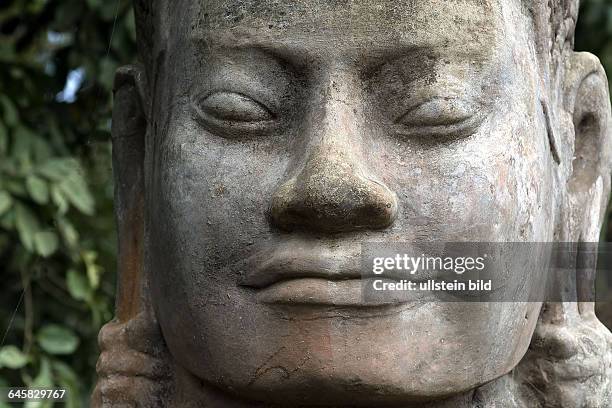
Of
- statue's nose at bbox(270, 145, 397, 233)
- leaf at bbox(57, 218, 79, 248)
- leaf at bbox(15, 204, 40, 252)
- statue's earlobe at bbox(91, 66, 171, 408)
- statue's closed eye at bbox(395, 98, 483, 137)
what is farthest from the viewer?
leaf at bbox(57, 218, 79, 248)

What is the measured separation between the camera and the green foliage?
9.36ft

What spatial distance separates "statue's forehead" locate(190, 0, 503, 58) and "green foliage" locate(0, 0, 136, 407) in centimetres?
96

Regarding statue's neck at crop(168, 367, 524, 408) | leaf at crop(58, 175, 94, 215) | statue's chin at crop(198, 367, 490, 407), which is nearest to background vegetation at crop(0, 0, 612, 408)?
leaf at crop(58, 175, 94, 215)

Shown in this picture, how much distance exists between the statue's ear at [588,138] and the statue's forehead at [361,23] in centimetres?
41

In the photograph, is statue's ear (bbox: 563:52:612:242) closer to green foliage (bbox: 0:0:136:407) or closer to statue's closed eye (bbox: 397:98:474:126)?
statue's closed eye (bbox: 397:98:474:126)

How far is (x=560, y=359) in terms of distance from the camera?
2.27 m

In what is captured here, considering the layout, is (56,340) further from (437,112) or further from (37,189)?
(437,112)

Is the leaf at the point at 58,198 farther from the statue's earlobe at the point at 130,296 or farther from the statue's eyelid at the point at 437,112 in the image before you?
the statue's eyelid at the point at 437,112

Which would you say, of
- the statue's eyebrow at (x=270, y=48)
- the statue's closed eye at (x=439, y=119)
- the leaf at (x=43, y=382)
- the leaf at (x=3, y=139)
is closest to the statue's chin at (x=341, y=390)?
the statue's closed eye at (x=439, y=119)

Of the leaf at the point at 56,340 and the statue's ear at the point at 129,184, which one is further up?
the statue's ear at the point at 129,184

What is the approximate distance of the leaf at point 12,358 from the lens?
2.72 m

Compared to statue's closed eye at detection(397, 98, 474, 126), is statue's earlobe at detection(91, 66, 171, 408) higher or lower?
lower

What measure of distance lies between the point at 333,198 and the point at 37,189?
1.15 meters

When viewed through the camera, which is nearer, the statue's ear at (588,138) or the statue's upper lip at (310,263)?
the statue's upper lip at (310,263)
